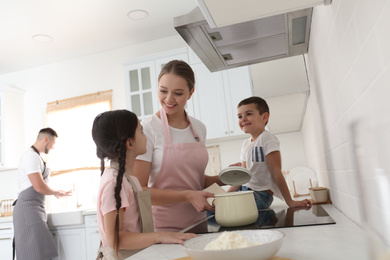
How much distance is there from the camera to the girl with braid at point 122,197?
0.90 metres

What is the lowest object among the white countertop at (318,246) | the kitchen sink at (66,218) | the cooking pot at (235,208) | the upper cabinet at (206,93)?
the kitchen sink at (66,218)

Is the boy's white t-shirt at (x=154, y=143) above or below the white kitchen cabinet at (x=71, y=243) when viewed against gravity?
above

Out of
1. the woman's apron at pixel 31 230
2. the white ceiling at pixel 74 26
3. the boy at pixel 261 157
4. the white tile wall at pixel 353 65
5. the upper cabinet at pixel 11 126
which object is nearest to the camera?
the white tile wall at pixel 353 65

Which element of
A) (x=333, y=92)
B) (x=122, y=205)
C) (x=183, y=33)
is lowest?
(x=122, y=205)

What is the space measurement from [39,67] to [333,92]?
160 inches

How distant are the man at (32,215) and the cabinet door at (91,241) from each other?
28 cm

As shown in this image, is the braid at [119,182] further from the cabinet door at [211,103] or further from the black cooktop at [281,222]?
the cabinet door at [211,103]

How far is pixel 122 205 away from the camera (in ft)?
3.12

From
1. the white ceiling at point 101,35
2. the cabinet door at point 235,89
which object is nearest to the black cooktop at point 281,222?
the white ceiling at point 101,35

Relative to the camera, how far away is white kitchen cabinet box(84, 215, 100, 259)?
288 cm

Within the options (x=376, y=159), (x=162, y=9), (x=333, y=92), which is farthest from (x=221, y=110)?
(x=376, y=159)

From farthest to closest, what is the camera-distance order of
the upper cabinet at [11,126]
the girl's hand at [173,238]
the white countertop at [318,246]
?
the upper cabinet at [11,126], the girl's hand at [173,238], the white countertop at [318,246]

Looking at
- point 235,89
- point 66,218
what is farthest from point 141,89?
point 66,218

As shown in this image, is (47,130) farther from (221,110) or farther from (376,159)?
(376,159)
